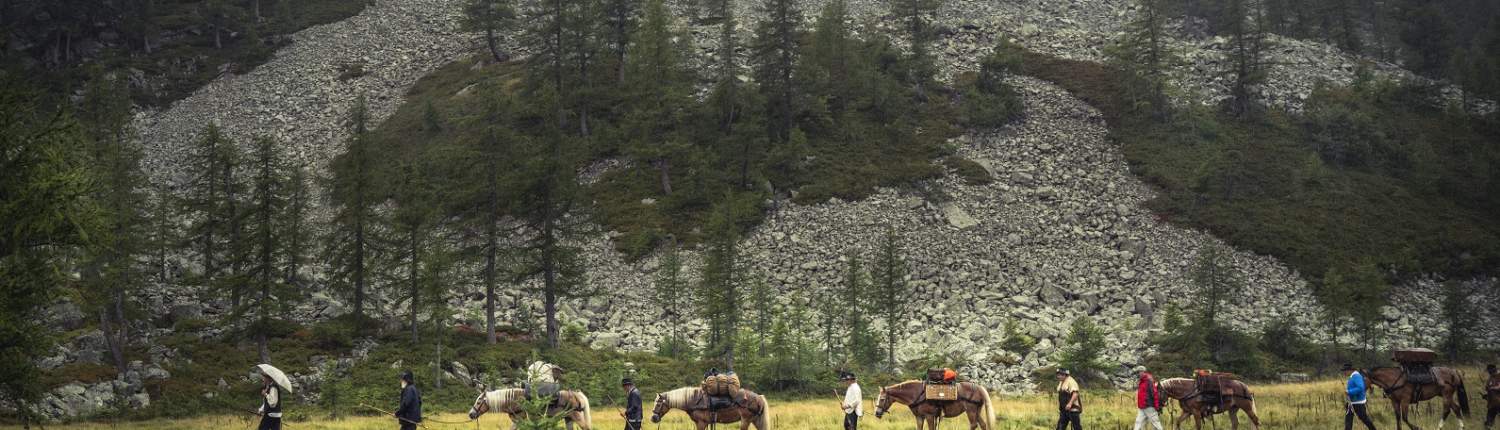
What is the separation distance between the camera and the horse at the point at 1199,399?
16.5 meters

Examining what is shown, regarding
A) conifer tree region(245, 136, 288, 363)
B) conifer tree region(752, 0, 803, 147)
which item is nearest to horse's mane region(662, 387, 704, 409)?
conifer tree region(245, 136, 288, 363)

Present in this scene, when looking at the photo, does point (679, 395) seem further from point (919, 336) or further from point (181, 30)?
point (181, 30)

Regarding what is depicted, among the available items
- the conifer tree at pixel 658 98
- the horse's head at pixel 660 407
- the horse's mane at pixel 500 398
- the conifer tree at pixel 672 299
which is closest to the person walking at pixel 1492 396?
the horse's head at pixel 660 407

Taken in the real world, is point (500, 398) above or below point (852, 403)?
above

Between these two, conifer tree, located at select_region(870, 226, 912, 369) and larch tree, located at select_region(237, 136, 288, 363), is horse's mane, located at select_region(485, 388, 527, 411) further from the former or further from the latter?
conifer tree, located at select_region(870, 226, 912, 369)

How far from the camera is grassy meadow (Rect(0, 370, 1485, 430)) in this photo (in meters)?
18.5

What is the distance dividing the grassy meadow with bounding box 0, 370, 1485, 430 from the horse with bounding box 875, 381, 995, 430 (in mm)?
2223

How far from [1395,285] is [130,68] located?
92849mm

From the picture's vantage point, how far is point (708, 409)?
52.3 ft

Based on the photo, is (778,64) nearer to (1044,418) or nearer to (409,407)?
(1044,418)

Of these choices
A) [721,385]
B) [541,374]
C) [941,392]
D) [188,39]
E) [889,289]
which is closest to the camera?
[541,374]

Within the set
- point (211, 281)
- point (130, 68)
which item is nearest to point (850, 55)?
point (211, 281)

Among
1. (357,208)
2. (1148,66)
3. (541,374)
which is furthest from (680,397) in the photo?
(1148,66)

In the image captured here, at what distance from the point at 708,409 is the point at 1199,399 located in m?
9.33
